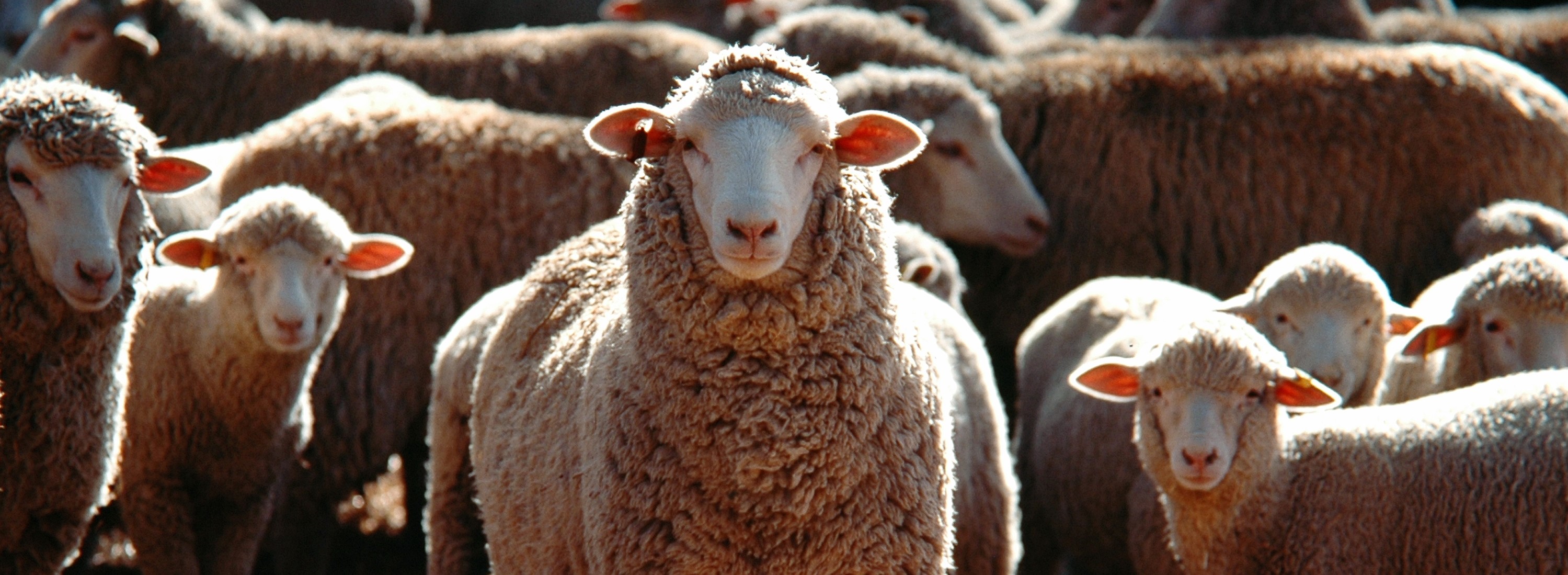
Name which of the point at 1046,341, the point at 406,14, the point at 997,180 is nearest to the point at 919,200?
the point at 997,180

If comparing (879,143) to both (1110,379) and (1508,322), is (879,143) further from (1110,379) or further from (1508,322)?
(1508,322)

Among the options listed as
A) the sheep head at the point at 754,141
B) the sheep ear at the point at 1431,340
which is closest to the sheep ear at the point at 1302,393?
the sheep ear at the point at 1431,340

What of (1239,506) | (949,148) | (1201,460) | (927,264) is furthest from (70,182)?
(949,148)

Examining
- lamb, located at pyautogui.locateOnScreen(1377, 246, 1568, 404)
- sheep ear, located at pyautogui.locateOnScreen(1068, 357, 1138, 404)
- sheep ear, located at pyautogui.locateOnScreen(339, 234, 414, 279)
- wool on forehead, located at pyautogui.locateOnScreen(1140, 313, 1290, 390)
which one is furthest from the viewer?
sheep ear, located at pyautogui.locateOnScreen(339, 234, 414, 279)

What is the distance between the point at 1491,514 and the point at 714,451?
1.92 metres

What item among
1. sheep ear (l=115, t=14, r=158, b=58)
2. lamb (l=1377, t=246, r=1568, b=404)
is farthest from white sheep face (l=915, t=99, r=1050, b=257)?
sheep ear (l=115, t=14, r=158, b=58)

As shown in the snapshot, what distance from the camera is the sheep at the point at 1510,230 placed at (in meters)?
5.37

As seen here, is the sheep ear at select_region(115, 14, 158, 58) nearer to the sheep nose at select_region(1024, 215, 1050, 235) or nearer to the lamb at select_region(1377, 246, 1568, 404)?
the sheep nose at select_region(1024, 215, 1050, 235)

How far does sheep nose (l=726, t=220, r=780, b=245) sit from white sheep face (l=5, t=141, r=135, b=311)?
1.72 m

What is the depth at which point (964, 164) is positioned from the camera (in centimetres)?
604

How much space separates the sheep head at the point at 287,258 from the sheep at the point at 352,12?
587cm

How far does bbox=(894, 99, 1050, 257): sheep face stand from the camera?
19.7 ft

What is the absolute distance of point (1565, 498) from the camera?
350cm

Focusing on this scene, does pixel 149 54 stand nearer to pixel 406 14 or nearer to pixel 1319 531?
pixel 406 14
